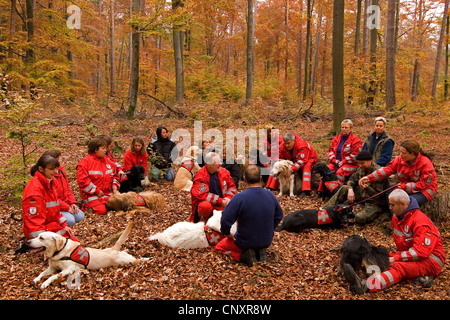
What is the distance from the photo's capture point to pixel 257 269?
3.87 metres

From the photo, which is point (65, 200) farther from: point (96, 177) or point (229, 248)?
point (229, 248)

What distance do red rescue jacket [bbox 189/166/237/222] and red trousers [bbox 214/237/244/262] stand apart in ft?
2.89

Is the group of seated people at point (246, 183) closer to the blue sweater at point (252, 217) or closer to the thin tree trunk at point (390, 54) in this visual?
the blue sweater at point (252, 217)

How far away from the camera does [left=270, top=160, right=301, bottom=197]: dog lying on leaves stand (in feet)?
23.6

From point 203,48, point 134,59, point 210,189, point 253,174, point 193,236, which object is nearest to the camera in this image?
point 253,174

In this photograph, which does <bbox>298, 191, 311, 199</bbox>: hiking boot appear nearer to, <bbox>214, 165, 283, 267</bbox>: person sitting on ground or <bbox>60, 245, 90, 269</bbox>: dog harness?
<bbox>214, 165, 283, 267</bbox>: person sitting on ground

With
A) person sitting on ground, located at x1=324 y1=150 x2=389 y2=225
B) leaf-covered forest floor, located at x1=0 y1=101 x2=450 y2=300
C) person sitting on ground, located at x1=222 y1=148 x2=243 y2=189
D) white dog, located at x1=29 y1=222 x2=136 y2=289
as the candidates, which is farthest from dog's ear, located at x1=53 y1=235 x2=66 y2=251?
person sitting on ground, located at x1=324 y1=150 x2=389 y2=225

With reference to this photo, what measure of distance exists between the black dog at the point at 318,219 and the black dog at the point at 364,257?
53.3 inches

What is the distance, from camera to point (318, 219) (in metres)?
5.39

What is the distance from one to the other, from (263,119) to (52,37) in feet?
37.1

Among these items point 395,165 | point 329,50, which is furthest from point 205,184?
point 329,50

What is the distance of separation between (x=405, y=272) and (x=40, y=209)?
4.79 metres

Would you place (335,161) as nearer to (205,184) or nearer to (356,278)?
(205,184)

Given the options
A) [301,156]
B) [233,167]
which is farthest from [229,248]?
[301,156]
